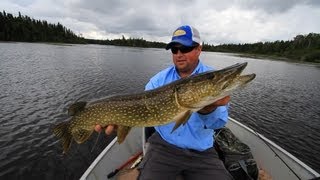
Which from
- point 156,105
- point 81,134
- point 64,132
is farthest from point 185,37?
point 64,132

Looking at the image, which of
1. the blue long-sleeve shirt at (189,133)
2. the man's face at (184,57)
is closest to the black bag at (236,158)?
the blue long-sleeve shirt at (189,133)

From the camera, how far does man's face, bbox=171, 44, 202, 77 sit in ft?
11.2

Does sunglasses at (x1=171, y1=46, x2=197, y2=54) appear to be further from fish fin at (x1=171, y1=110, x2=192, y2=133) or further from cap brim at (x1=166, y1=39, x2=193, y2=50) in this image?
fish fin at (x1=171, y1=110, x2=192, y2=133)

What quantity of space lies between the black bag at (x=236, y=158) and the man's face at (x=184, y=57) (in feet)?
6.10

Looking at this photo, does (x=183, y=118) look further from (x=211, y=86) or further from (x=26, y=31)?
(x=26, y=31)

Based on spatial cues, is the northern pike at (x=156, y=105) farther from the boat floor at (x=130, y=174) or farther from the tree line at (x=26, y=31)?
the tree line at (x=26, y=31)

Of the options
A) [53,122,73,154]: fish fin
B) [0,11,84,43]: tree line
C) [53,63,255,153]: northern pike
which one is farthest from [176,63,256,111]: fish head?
[0,11,84,43]: tree line

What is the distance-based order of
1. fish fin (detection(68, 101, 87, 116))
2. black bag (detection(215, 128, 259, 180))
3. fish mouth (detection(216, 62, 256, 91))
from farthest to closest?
black bag (detection(215, 128, 259, 180))
fish fin (detection(68, 101, 87, 116))
fish mouth (detection(216, 62, 256, 91))

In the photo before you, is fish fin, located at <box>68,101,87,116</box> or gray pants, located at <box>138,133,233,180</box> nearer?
fish fin, located at <box>68,101,87,116</box>

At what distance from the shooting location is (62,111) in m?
11.0

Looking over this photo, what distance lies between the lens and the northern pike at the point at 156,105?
8.17ft

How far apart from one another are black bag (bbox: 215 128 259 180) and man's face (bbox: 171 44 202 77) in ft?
6.10

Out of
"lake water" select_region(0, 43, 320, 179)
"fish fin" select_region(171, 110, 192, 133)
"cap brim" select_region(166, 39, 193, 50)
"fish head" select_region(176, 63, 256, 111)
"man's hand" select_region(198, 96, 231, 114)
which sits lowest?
"lake water" select_region(0, 43, 320, 179)

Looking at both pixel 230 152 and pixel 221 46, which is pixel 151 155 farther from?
pixel 221 46
